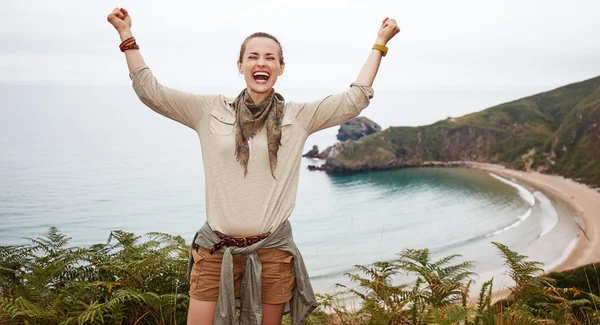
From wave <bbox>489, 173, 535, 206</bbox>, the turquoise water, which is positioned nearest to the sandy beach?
wave <bbox>489, 173, 535, 206</bbox>

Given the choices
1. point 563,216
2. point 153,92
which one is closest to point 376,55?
point 153,92

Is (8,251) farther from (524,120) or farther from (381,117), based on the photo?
(381,117)

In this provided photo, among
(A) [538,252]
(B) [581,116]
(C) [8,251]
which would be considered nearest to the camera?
(C) [8,251]

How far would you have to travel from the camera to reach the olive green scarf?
2.39 m

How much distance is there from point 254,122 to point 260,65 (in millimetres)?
331

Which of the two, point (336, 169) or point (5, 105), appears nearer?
point (336, 169)

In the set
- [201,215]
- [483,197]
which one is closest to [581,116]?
[483,197]

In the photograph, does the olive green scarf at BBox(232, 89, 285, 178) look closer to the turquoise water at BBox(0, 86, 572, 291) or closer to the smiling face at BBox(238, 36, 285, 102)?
the smiling face at BBox(238, 36, 285, 102)

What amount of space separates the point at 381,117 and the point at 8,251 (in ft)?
556

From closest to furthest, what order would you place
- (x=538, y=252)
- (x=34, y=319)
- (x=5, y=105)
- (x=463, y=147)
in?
(x=34, y=319), (x=538, y=252), (x=463, y=147), (x=5, y=105)

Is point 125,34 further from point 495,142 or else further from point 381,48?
Answer: point 495,142

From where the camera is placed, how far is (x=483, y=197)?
65.7 metres

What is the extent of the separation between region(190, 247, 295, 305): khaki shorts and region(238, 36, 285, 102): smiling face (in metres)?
0.88

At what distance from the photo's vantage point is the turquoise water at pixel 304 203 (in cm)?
4438
